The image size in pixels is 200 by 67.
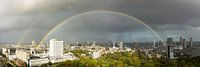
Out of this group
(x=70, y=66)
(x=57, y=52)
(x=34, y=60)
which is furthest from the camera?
(x=57, y=52)

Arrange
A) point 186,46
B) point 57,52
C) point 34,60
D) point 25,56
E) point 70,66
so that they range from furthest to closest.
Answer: point 186,46 < point 57,52 < point 25,56 < point 34,60 < point 70,66

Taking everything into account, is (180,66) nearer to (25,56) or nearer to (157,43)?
(25,56)

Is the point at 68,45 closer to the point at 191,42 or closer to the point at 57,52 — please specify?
the point at 57,52

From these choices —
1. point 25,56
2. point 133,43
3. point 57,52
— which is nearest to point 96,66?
point 25,56

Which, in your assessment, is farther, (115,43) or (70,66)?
(115,43)

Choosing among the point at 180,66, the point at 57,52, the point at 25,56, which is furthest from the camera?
the point at 57,52

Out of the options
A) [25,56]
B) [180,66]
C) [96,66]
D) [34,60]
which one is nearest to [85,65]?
[96,66]

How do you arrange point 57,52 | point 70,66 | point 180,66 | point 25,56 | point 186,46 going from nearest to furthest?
point 180,66, point 70,66, point 25,56, point 57,52, point 186,46

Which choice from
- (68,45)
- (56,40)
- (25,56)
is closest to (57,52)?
(56,40)

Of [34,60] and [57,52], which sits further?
[57,52]
